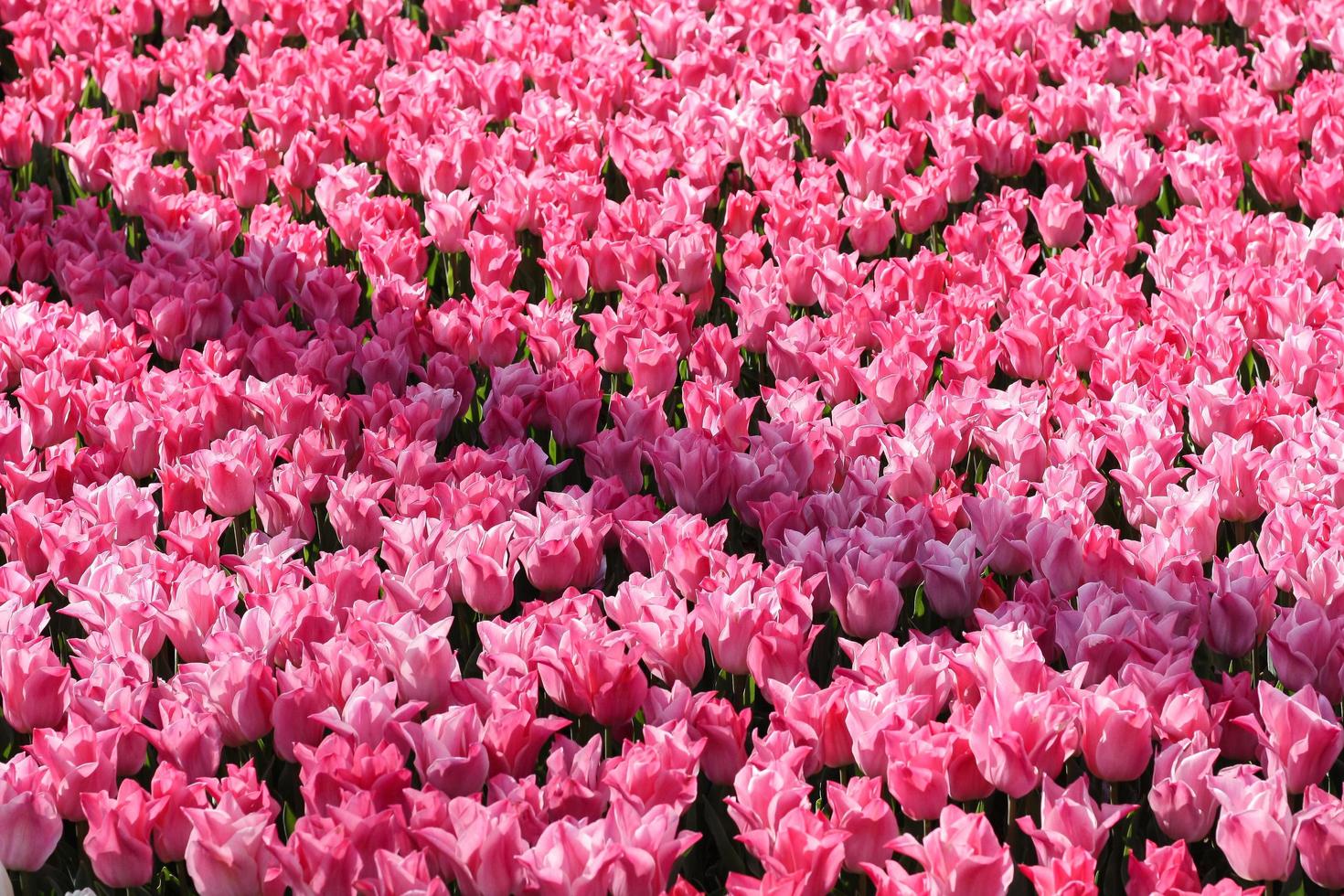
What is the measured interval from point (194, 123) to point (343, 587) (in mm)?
2943

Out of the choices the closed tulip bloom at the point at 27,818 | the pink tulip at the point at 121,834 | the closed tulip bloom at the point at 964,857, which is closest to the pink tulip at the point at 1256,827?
the closed tulip bloom at the point at 964,857

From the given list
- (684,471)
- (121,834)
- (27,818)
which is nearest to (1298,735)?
(684,471)

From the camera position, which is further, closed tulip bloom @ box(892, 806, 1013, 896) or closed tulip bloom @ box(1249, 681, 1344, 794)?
closed tulip bloom @ box(1249, 681, 1344, 794)

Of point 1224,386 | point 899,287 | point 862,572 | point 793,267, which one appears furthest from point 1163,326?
point 862,572

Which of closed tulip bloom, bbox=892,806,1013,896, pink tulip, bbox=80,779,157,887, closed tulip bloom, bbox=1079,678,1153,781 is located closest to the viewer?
closed tulip bloom, bbox=892,806,1013,896

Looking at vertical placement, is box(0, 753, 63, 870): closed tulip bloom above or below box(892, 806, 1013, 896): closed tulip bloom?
below

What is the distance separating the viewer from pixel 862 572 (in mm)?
2480

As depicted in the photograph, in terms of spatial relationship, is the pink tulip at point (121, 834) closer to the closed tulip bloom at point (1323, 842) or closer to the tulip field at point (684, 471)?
the tulip field at point (684, 471)

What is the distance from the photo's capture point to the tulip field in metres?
2.00

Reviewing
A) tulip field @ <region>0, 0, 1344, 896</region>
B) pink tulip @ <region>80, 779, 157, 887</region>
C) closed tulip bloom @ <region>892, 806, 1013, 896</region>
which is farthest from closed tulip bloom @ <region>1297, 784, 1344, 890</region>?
pink tulip @ <region>80, 779, 157, 887</region>

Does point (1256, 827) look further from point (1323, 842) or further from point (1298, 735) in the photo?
point (1298, 735)

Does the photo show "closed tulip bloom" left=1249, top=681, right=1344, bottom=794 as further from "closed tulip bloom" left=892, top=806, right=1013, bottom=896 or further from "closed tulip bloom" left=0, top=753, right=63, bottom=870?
"closed tulip bloom" left=0, top=753, right=63, bottom=870

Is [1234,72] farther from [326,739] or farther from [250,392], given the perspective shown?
[326,739]

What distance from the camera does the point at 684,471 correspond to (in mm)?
2893
